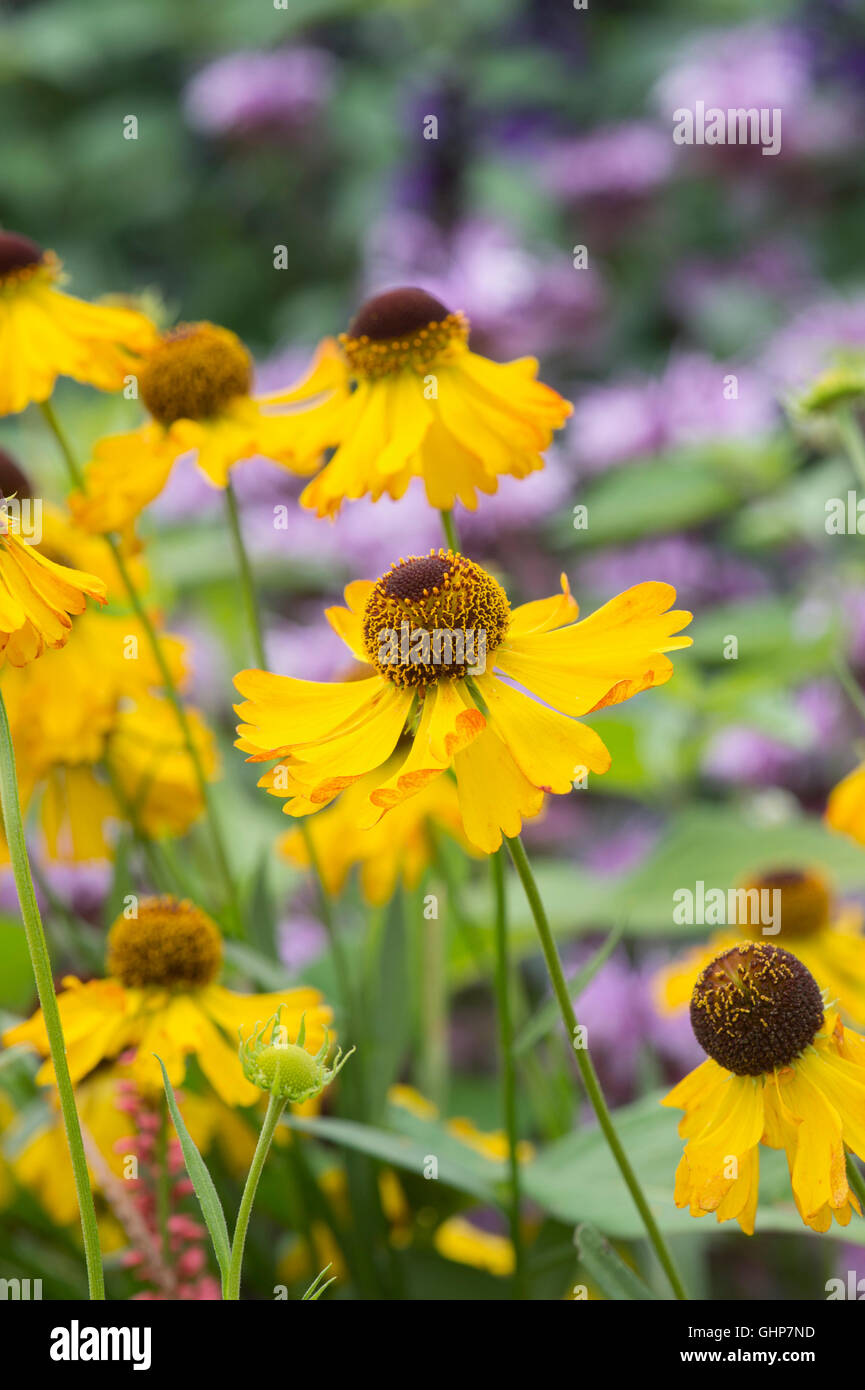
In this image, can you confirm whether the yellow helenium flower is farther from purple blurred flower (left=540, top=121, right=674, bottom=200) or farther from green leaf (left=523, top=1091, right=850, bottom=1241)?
purple blurred flower (left=540, top=121, right=674, bottom=200)

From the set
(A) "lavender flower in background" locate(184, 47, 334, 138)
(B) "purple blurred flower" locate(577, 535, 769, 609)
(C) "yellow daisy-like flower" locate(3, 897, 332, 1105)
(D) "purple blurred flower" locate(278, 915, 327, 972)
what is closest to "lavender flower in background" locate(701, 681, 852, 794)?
(B) "purple blurred flower" locate(577, 535, 769, 609)

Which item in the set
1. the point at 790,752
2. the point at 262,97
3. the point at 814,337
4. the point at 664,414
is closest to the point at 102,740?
the point at 790,752

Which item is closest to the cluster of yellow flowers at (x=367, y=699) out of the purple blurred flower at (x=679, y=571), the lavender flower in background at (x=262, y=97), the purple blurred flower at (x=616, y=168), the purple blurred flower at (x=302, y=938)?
the purple blurred flower at (x=302, y=938)

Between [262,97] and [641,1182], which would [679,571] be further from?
[262,97]

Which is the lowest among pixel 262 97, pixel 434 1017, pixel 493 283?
pixel 434 1017

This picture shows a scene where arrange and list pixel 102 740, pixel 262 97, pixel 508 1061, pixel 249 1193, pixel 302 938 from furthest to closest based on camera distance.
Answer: pixel 262 97
pixel 302 938
pixel 102 740
pixel 508 1061
pixel 249 1193

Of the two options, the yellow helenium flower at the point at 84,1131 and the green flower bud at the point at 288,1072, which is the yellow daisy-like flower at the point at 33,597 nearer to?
the green flower bud at the point at 288,1072

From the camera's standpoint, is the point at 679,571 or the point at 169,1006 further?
the point at 679,571
